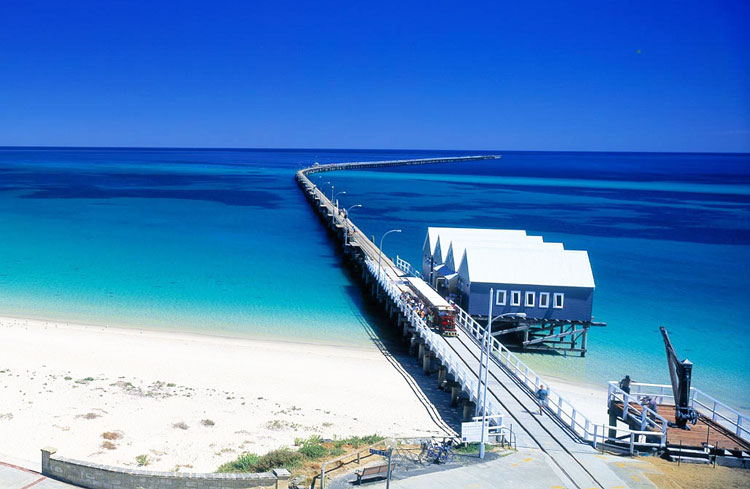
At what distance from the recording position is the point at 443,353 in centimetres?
2761

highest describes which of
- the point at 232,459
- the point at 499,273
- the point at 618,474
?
the point at 499,273

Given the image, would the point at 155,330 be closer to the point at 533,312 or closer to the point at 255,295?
the point at 255,295

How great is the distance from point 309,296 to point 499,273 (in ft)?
51.7

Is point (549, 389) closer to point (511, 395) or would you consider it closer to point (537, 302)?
point (511, 395)

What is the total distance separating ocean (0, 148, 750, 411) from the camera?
121ft

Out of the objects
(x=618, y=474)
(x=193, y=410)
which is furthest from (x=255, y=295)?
(x=618, y=474)

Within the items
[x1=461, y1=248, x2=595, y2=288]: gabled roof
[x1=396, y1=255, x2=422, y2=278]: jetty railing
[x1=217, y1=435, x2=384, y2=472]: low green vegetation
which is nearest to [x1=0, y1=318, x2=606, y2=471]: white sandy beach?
[x1=217, y1=435, x2=384, y2=472]: low green vegetation

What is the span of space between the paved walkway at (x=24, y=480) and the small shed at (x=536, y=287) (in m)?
24.6

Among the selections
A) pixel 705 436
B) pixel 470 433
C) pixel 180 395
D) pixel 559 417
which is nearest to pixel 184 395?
pixel 180 395

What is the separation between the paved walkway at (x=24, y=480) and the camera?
1544 cm

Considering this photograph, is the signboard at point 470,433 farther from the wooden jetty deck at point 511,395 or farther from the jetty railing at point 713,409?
the jetty railing at point 713,409

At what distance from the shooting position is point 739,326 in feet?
Answer: 135

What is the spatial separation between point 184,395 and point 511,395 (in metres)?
13.6

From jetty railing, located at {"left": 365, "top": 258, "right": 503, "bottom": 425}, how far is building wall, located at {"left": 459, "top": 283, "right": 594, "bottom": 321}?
4.33 m
